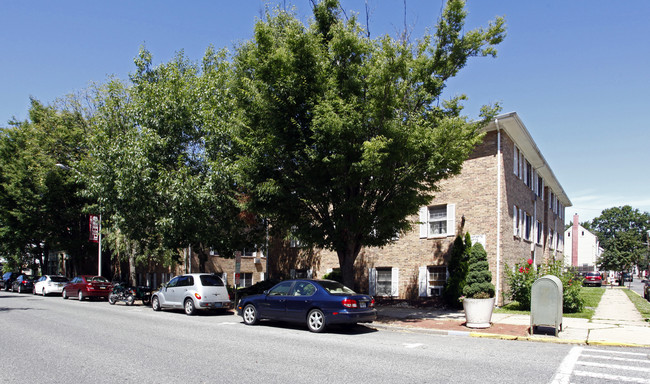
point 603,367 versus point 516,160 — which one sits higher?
point 516,160

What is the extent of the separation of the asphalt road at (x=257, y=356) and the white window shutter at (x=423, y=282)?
27.5ft

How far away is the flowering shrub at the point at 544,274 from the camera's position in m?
15.9

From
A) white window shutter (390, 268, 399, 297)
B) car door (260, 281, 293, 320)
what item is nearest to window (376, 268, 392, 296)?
white window shutter (390, 268, 399, 297)

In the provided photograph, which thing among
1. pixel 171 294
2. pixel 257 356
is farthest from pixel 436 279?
pixel 257 356

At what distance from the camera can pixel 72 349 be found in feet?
29.6

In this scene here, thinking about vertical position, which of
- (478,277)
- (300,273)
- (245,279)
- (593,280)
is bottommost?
(593,280)

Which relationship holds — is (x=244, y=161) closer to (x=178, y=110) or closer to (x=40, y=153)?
(x=178, y=110)

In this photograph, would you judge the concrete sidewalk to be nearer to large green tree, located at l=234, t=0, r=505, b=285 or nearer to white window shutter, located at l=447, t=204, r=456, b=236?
large green tree, located at l=234, t=0, r=505, b=285

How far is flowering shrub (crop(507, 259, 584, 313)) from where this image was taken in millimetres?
15852

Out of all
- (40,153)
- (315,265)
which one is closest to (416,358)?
(315,265)

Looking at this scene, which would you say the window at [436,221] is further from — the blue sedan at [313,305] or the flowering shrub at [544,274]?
the blue sedan at [313,305]

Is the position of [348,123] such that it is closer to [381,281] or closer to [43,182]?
[381,281]

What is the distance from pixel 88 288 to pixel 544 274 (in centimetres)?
2313

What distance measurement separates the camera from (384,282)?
73.9 feet
